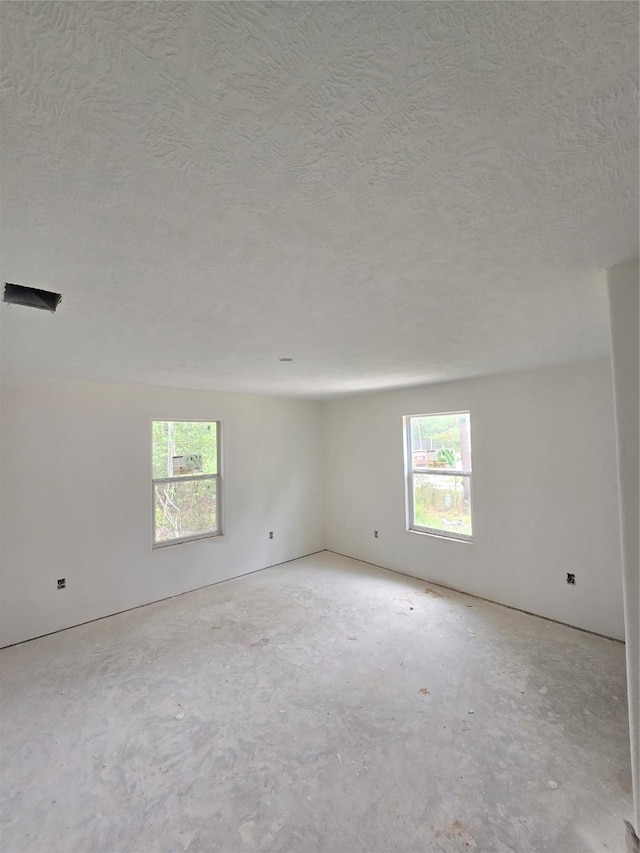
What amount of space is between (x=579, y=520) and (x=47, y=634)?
4892 millimetres

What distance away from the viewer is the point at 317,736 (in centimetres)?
212

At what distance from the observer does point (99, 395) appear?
147 inches

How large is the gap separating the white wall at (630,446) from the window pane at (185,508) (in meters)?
4.05

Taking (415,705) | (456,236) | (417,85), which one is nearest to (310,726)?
(415,705)

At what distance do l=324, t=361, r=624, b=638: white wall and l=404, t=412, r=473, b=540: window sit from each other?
0.45 ft

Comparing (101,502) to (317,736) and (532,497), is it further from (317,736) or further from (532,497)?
(532,497)

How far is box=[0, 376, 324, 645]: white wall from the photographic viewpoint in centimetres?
328

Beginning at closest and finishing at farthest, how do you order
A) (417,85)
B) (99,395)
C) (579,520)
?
(417,85) < (579,520) < (99,395)

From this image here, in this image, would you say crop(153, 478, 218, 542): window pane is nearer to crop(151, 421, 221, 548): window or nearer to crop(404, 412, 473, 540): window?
crop(151, 421, 221, 548): window

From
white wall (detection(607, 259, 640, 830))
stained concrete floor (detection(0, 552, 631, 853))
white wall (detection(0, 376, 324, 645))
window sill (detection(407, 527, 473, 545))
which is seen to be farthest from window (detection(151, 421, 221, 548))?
white wall (detection(607, 259, 640, 830))

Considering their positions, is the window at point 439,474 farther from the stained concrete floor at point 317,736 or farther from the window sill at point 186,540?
the window sill at point 186,540

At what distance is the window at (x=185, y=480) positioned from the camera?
13.7 ft

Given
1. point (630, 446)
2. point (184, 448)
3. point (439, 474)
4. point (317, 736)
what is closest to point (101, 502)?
point (184, 448)

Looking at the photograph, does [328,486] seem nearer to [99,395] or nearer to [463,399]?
[463,399]
